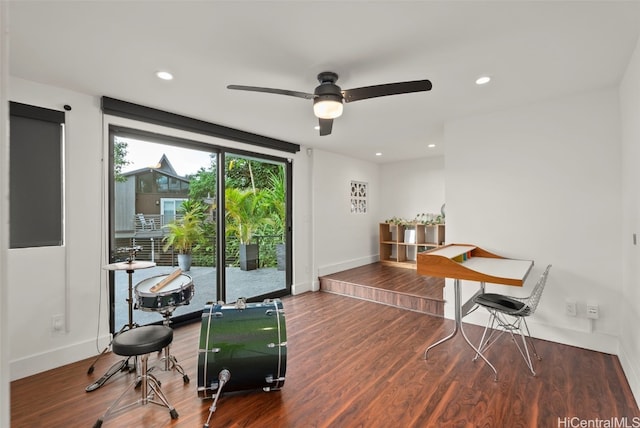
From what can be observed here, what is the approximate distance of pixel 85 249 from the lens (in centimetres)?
284

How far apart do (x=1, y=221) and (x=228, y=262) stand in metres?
3.83

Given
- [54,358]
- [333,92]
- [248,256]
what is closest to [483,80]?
[333,92]

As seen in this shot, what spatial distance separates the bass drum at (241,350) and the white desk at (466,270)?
1.43 metres

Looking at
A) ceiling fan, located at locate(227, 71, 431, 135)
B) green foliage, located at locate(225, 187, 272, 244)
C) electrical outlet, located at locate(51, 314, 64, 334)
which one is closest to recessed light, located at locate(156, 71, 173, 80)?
ceiling fan, located at locate(227, 71, 431, 135)

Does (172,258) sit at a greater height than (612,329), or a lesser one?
greater

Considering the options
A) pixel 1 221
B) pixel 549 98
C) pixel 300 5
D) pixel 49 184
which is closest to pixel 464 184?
pixel 549 98

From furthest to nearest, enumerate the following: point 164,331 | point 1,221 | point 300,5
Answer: point 164,331, point 300,5, point 1,221

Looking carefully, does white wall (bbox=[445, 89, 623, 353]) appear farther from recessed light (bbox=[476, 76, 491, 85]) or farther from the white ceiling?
recessed light (bbox=[476, 76, 491, 85])

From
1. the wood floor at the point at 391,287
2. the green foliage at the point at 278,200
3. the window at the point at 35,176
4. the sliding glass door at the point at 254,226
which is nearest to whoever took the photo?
the window at the point at 35,176

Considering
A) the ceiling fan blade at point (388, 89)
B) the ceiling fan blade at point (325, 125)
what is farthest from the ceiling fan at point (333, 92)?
the ceiling fan blade at point (325, 125)

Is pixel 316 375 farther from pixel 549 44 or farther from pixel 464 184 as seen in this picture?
pixel 549 44

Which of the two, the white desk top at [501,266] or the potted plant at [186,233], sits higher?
the potted plant at [186,233]

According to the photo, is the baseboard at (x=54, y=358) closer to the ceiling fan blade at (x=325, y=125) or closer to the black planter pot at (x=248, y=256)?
the black planter pot at (x=248, y=256)

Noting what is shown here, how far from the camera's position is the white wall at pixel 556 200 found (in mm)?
2848
